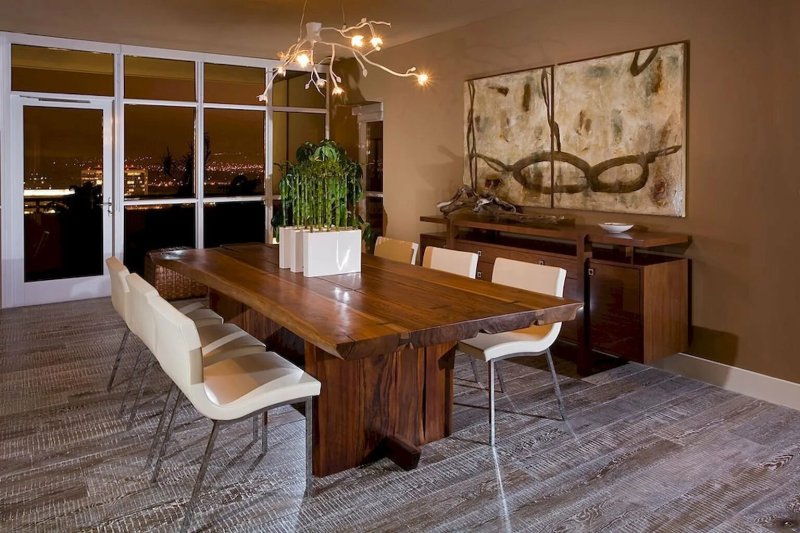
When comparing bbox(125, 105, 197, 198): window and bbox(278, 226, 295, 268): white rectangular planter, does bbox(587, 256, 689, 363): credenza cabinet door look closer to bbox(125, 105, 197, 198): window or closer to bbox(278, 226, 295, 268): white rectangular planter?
bbox(278, 226, 295, 268): white rectangular planter

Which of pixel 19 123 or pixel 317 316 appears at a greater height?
pixel 19 123

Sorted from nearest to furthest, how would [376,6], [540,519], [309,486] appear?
[540,519] < [309,486] < [376,6]

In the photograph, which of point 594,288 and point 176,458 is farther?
point 594,288

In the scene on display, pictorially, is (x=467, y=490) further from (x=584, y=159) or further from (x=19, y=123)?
(x=19, y=123)

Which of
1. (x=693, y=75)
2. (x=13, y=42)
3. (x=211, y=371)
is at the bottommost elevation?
(x=211, y=371)

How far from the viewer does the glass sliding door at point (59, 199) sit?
6.42m


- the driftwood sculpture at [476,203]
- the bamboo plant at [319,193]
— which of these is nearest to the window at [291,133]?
the driftwood sculpture at [476,203]

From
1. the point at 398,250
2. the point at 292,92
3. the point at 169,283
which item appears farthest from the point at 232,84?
the point at 398,250

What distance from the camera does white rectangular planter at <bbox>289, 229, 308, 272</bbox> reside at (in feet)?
11.4

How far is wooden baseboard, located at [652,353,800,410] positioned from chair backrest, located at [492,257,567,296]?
4.61 feet

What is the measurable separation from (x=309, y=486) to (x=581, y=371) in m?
2.26

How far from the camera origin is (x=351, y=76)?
25.5 ft

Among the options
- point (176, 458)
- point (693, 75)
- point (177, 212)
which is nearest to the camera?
point (176, 458)

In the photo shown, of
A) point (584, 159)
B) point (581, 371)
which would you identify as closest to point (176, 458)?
point (581, 371)
